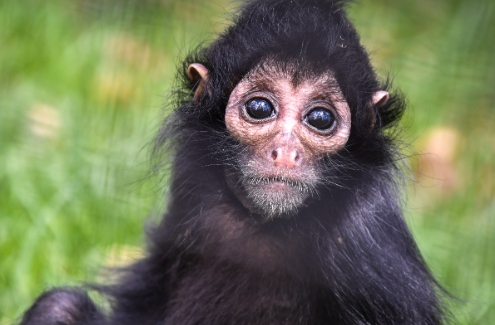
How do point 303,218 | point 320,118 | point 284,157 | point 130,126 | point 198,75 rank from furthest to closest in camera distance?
point 130,126, point 198,75, point 303,218, point 320,118, point 284,157

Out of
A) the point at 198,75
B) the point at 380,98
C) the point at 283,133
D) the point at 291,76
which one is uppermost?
the point at 380,98

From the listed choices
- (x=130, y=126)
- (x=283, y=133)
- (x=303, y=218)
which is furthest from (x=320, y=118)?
(x=130, y=126)

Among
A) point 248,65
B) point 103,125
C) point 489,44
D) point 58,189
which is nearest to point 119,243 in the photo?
point 58,189

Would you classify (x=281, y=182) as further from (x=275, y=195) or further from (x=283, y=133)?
(x=283, y=133)

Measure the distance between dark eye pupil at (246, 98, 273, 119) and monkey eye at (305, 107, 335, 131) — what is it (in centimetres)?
23

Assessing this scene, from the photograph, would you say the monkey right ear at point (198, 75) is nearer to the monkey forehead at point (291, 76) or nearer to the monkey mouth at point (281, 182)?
the monkey forehead at point (291, 76)

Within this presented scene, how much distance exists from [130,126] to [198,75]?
321 cm

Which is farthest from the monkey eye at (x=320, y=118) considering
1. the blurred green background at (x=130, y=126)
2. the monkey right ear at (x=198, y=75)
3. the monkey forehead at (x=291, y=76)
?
the blurred green background at (x=130, y=126)

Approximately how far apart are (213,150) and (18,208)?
292 cm

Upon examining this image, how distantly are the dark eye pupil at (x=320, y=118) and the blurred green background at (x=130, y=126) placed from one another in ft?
3.64

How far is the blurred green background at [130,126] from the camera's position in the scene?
21.4 ft

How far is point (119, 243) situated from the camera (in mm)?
6824

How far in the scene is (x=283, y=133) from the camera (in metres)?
4.17

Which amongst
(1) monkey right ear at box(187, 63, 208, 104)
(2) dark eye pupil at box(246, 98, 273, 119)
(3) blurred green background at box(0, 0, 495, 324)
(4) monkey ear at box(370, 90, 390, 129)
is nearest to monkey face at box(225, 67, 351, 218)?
(2) dark eye pupil at box(246, 98, 273, 119)
